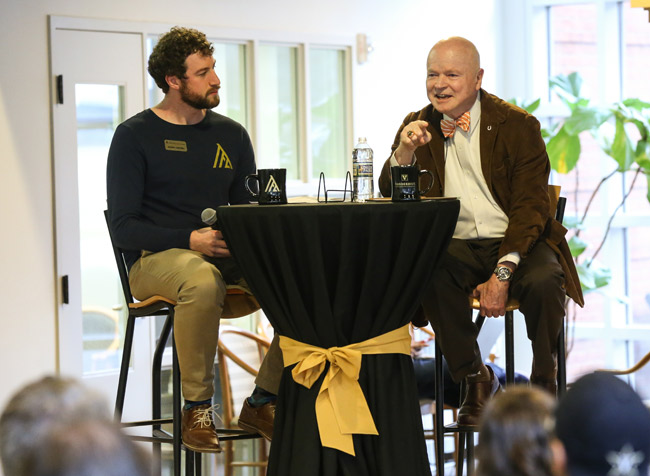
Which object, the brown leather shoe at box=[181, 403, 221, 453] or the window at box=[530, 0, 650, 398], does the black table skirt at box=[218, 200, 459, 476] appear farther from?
the window at box=[530, 0, 650, 398]

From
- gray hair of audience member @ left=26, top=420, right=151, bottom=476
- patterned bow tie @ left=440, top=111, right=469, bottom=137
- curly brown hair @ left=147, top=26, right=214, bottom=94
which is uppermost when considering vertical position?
curly brown hair @ left=147, top=26, right=214, bottom=94

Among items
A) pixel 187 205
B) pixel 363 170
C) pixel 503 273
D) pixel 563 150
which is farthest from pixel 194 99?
pixel 563 150

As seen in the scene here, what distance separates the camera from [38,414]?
2.98 ft

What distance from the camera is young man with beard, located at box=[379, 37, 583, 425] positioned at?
8.73 feet

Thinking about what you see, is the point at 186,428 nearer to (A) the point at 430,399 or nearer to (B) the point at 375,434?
(B) the point at 375,434

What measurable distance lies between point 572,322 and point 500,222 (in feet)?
12.2

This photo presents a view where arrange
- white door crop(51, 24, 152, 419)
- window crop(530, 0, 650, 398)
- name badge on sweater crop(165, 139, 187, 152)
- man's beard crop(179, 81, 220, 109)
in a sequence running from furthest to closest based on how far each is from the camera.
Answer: window crop(530, 0, 650, 398) → white door crop(51, 24, 152, 419) → man's beard crop(179, 81, 220, 109) → name badge on sweater crop(165, 139, 187, 152)

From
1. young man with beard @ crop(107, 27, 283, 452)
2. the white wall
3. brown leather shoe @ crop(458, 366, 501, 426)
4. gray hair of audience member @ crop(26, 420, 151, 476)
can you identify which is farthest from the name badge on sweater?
gray hair of audience member @ crop(26, 420, 151, 476)

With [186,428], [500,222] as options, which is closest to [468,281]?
[500,222]

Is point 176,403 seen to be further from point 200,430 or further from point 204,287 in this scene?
point 204,287

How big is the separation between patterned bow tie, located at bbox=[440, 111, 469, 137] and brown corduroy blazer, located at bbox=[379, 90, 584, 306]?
0.07ft

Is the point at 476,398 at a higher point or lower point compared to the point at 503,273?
lower

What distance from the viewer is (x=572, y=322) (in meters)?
6.34

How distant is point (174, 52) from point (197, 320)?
1138 millimetres
